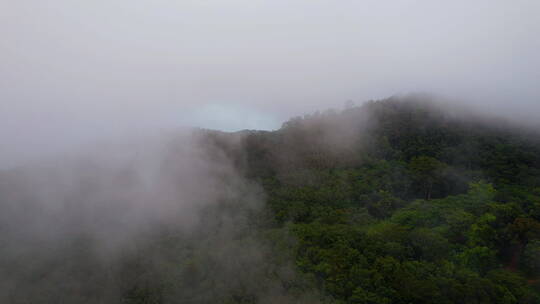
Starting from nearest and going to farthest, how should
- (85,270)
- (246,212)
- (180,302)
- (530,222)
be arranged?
(180,302)
(530,222)
(85,270)
(246,212)

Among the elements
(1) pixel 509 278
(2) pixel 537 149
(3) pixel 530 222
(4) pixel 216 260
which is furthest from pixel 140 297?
(2) pixel 537 149

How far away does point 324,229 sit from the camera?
15.7 m

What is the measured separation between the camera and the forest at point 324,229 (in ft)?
39.3

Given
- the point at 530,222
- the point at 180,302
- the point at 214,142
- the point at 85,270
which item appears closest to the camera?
the point at 180,302

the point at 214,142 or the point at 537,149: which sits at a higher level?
the point at 214,142

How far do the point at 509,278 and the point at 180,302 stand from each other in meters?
12.5

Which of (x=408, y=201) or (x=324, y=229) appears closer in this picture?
(x=324, y=229)

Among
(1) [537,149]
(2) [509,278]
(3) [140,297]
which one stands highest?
(1) [537,149]

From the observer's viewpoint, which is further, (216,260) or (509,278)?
(216,260)

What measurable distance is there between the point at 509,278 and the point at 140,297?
47.4 feet

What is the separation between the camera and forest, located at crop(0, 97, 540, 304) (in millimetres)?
11969

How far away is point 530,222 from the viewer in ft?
45.9

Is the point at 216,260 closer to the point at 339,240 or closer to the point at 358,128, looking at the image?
the point at 339,240

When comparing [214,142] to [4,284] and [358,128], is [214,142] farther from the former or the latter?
[4,284]
